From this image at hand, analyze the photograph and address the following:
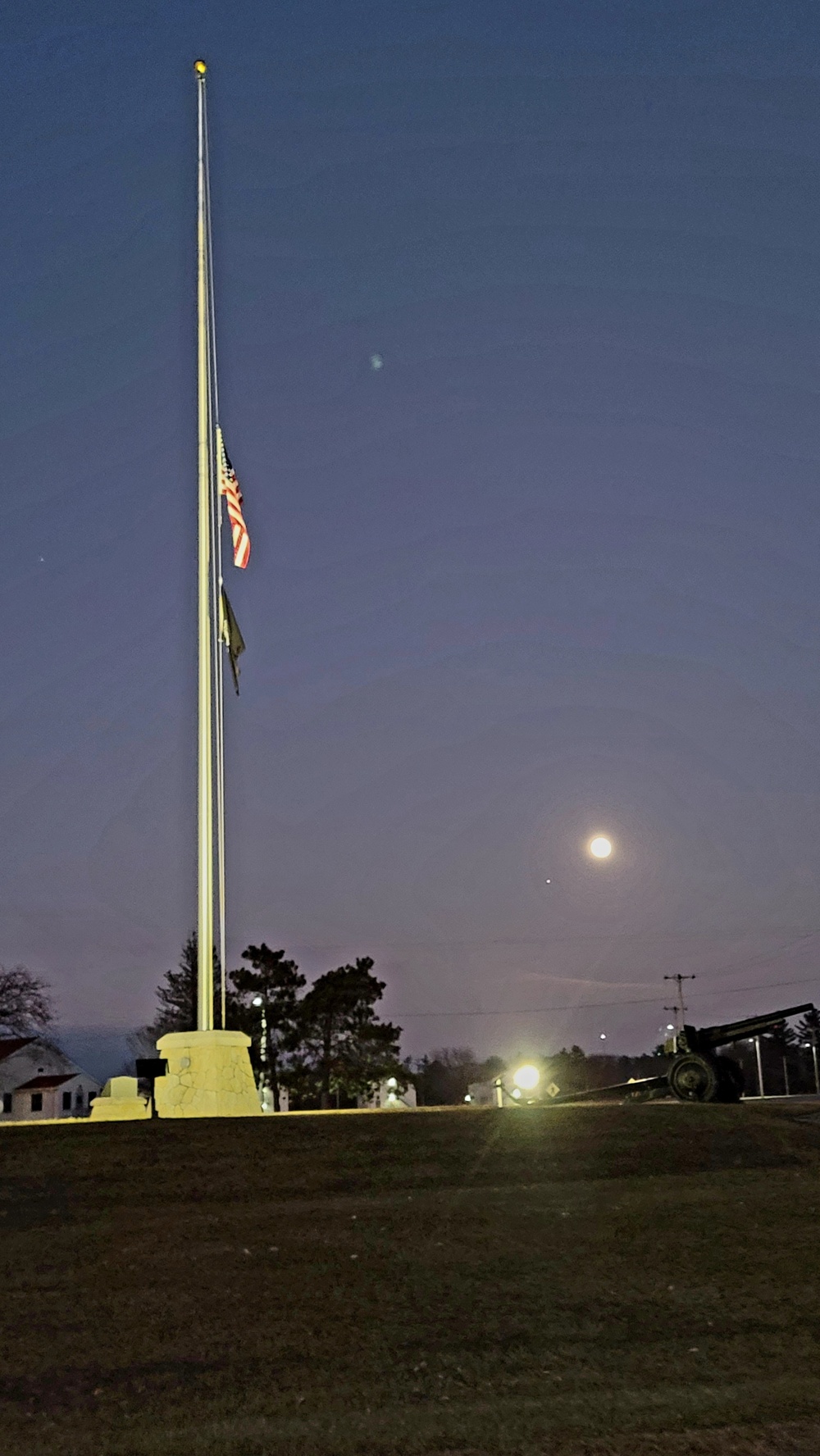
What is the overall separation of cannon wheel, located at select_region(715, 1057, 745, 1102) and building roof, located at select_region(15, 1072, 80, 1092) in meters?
57.0

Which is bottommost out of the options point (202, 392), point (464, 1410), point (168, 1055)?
point (464, 1410)

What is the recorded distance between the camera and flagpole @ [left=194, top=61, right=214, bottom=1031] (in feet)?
59.9

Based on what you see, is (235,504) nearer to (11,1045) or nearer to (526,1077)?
(526,1077)

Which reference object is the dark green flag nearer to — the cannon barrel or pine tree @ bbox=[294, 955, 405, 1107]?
the cannon barrel

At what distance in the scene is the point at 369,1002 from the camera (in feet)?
177

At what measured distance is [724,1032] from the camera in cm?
1945

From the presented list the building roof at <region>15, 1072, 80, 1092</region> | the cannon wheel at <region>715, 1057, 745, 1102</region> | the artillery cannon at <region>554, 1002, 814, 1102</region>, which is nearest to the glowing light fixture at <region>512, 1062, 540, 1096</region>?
the artillery cannon at <region>554, 1002, 814, 1102</region>

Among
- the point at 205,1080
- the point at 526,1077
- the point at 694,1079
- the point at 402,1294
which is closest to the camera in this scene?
the point at 402,1294

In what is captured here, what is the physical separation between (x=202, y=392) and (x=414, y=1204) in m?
13.7

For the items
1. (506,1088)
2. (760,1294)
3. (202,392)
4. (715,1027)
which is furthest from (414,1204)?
(506,1088)

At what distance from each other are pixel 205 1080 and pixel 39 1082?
186 ft

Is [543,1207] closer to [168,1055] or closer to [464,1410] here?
[464,1410]

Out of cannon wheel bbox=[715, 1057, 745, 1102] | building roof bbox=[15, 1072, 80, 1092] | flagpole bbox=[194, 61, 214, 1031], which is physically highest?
flagpole bbox=[194, 61, 214, 1031]

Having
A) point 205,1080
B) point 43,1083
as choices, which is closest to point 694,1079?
point 205,1080
